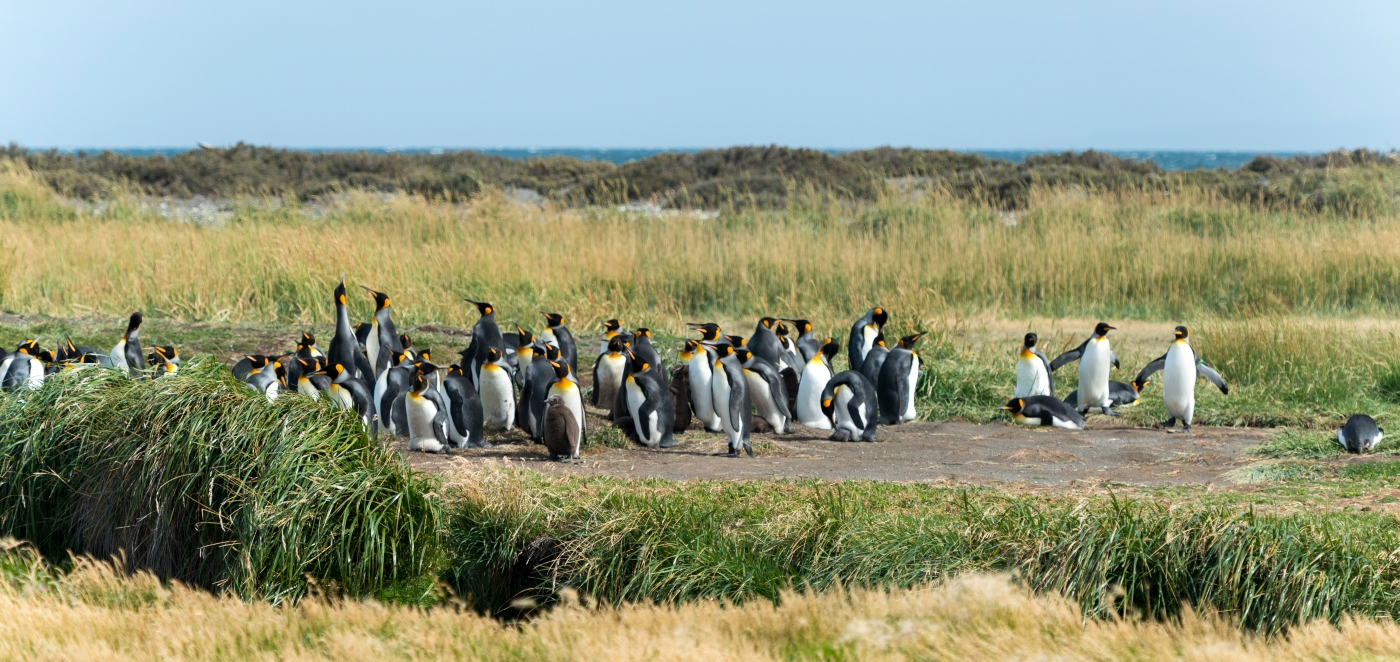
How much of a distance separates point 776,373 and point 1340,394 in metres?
4.71

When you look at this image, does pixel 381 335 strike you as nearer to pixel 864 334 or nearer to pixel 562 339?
pixel 562 339

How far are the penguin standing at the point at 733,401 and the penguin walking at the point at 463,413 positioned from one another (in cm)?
161

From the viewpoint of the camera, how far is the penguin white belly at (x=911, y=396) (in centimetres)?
959

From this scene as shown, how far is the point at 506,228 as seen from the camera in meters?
17.4

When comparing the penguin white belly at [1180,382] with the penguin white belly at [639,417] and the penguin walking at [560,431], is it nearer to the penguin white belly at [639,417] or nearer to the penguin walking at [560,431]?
the penguin white belly at [639,417]

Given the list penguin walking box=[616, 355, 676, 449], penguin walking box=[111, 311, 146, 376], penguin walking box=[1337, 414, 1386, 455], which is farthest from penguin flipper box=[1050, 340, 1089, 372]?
penguin walking box=[111, 311, 146, 376]

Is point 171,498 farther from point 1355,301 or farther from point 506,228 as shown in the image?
point 1355,301

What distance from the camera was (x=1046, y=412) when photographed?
9391 mm

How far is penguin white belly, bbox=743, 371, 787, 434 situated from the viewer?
9000mm

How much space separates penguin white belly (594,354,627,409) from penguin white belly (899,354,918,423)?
219cm

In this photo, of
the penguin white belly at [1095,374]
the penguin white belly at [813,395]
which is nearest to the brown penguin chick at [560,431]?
the penguin white belly at [813,395]

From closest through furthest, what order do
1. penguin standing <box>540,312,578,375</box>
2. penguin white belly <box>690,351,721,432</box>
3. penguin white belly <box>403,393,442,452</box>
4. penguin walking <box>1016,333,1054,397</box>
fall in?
penguin white belly <box>403,393,442,452</box>, penguin white belly <box>690,351,721,432</box>, penguin standing <box>540,312,578,375</box>, penguin walking <box>1016,333,1054,397</box>

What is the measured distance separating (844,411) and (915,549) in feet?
11.2

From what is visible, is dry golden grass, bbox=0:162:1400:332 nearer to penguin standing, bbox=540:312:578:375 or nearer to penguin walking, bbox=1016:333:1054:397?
penguin walking, bbox=1016:333:1054:397
